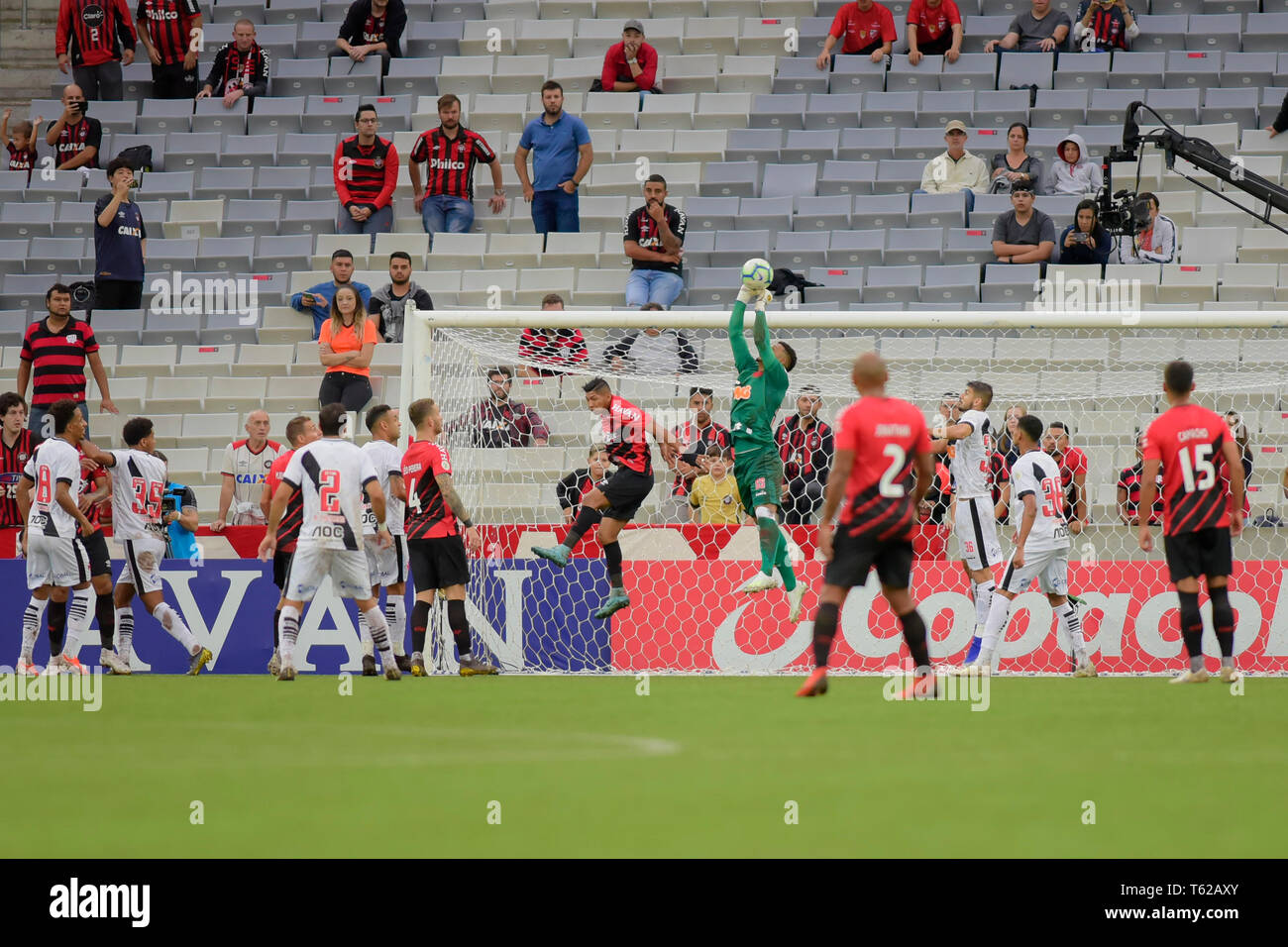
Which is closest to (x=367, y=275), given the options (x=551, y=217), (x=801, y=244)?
(x=551, y=217)

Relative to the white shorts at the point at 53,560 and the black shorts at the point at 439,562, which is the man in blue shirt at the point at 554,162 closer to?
the black shorts at the point at 439,562

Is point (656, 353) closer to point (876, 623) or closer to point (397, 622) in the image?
point (876, 623)

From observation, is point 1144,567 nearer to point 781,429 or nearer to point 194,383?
point 781,429

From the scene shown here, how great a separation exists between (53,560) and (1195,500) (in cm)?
835

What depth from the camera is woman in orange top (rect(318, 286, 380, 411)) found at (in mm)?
13719

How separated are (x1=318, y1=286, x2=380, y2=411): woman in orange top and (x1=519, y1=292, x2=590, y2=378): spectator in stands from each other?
1.44 meters

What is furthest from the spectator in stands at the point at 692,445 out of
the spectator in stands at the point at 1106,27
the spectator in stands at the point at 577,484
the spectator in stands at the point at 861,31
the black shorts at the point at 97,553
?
the spectator in stands at the point at 1106,27

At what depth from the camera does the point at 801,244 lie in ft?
54.0

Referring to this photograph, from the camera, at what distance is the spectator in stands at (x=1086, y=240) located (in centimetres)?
1515

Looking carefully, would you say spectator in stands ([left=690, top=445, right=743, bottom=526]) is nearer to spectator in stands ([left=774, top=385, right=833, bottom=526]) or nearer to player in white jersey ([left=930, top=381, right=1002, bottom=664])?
spectator in stands ([left=774, top=385, right=833, bottom=526])

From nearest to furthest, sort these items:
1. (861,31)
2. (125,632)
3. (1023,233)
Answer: (125,632)
(1023,233)
(861,31)

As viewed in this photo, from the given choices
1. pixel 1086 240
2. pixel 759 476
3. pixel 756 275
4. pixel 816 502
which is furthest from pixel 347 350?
pixel 1086 240

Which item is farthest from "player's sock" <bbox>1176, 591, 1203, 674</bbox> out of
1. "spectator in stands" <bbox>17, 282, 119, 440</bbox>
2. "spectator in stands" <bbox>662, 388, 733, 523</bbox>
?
"spectator in stands" <bbox>17, 282, 119, 440</bbox>

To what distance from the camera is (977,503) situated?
1147 centimetres
